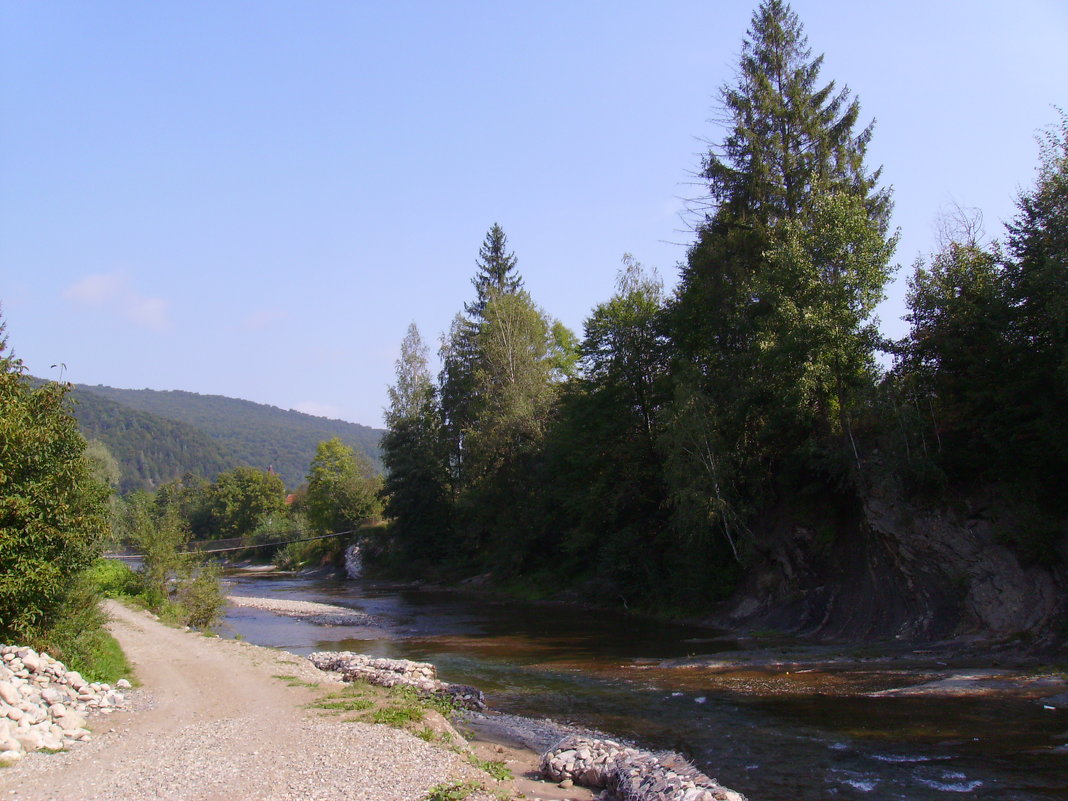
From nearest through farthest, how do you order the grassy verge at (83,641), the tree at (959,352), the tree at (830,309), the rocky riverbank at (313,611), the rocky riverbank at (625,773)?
the rocky riverbank at (625,773), the grassy verge at (83,641), the tree at (959,352), the tree at (830,309), the rocky riverbank at (313,611)

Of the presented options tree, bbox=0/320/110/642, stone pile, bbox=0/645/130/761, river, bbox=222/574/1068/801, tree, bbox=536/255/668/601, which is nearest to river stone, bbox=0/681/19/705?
stone pile, bbox=0/645/130/761

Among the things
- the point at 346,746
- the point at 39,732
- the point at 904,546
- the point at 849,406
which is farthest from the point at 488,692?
the point at 849,406

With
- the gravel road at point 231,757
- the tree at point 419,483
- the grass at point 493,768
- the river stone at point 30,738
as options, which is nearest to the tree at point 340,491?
the tree at point 419,483

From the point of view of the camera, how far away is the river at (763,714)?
1172 cm

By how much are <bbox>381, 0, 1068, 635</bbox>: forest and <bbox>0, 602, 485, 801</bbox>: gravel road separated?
59.4 feet

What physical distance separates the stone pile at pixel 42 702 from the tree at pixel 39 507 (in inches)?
48.2

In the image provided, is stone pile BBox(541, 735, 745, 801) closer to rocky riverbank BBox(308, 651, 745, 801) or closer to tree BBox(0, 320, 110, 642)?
rocky riverbank BBox(308, 651, 745, 801)

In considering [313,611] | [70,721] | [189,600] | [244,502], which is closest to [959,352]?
[70,721]

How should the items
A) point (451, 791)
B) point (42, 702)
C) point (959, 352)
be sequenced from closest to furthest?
point (451, 791)
point (42, 702)
point (959, 352)

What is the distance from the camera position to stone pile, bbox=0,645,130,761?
469 inches

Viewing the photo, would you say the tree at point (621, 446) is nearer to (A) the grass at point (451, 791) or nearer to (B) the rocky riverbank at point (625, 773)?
(B) the rocky riverbank at point (625, 773)

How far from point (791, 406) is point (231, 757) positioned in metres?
22.1

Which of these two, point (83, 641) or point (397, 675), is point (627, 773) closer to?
point (397, 675)

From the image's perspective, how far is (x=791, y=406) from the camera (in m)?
27.3
